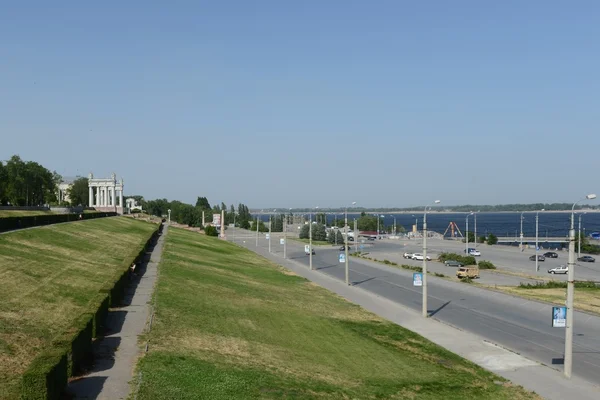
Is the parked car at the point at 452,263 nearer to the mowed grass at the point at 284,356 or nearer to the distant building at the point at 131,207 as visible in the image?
the mowed grass at the point at 284,356

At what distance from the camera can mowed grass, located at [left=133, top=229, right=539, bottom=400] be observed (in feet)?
55.3

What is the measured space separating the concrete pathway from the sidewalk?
13406mm

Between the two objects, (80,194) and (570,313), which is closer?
(570,313)

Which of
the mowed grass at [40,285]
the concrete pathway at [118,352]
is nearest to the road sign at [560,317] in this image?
the concrete pathway at [118,352]

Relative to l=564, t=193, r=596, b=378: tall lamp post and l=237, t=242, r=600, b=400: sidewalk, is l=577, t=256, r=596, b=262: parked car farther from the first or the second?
l=564, t=193, r=596, b=378: tall lamp post

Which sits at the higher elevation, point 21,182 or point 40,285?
point 21,182

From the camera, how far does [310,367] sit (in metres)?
20.7

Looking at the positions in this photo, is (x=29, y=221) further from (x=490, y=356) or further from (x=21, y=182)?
(x=21, y=182)

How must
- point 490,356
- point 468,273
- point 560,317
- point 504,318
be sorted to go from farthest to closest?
point 468,273
point 504,318
point 490,356
point 560,317

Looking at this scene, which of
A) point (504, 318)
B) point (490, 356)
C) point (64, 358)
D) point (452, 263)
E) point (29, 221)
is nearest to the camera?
point (64, 358)

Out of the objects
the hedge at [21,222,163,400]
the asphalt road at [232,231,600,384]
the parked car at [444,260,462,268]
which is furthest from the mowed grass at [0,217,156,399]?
the parked car at [444,260,462,268]

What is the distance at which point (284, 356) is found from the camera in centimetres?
2158

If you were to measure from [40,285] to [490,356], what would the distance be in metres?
19.0

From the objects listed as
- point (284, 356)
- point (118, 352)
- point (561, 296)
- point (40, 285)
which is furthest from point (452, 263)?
point (118, 352)
